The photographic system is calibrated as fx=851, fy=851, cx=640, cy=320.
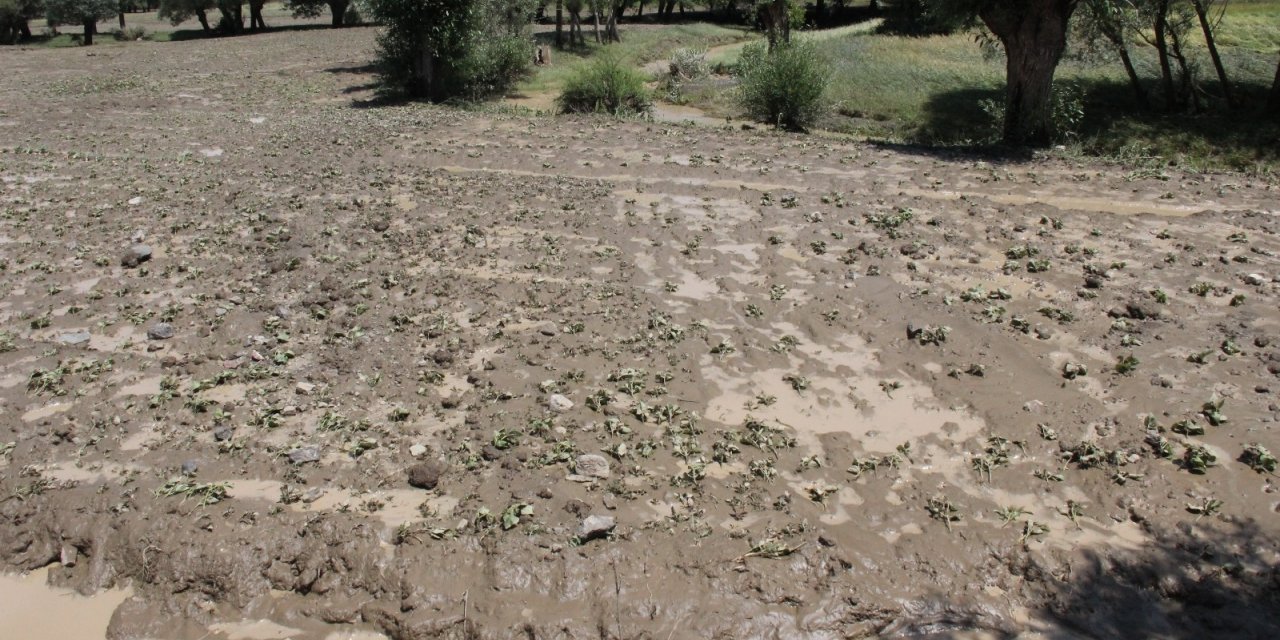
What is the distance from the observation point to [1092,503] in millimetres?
5352

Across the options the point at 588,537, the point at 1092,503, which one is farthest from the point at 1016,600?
the point at 588,537

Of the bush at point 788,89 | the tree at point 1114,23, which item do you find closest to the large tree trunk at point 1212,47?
the tree at point 1114,23

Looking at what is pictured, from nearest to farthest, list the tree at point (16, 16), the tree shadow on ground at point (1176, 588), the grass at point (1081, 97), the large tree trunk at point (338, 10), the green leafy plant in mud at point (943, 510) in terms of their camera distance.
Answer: the tree shadow on ground at point (1176, 588) → the green leafy plant in mud at point (943, 510) → the grass at point (1081, 97) → the tree at point (16, 16) → the large tree trunk at point (338, 10)

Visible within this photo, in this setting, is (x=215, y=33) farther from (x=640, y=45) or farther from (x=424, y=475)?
(x=424, y=475)

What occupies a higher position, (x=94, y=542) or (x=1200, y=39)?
(x=1200, y=39)

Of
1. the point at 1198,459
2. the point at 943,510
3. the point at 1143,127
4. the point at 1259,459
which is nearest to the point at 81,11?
the point at 1143,127

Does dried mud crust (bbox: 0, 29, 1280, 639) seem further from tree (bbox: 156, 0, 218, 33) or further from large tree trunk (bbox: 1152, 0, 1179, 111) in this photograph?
tree (bbox: 156, 0, 218, 33)

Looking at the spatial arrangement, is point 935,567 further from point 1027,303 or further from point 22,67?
point 22,67

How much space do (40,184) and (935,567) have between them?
11.9 metres

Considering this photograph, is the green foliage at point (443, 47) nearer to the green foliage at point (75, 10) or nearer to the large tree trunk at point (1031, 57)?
the large tree trunk at point (1031, 57)

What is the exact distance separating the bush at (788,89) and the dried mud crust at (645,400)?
690cm

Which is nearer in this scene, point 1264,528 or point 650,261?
point 1264,528

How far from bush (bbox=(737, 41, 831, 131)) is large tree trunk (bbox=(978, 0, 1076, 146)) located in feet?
14.1

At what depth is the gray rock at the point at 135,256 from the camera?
8.52 m
